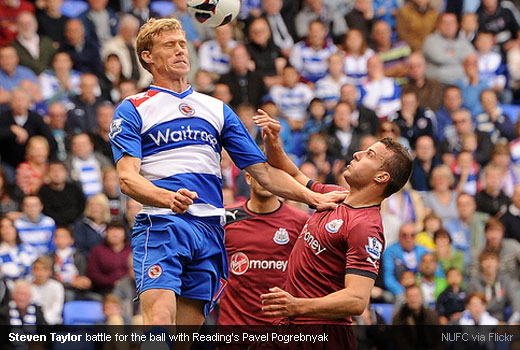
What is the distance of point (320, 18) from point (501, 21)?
3.23 metres

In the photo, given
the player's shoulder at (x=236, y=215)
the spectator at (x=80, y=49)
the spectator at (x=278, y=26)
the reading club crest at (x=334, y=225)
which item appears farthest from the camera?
the spectator at (x=278, y=26)

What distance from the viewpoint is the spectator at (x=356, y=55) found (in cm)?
1591

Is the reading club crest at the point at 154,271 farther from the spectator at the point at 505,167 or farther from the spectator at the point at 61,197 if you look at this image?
the spectator at the point at 505,167

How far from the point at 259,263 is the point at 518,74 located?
31.0ft

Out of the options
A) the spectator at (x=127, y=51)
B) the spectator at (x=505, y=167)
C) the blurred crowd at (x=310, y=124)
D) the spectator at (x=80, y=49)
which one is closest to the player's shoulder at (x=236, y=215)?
the blurred crowd at (x=310, y=124)

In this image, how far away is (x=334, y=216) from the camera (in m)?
7.20

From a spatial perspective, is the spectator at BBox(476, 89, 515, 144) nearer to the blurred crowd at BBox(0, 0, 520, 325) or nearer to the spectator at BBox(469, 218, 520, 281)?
the blurred crowd at BBox(0, 0, 520, 325)

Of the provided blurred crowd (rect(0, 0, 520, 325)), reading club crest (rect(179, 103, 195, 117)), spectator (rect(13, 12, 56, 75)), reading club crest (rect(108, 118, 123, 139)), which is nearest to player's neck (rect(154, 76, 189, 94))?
reading club crest (rect(179, 103, 195, 117))

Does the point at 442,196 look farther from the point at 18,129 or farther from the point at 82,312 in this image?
the point at 18,129

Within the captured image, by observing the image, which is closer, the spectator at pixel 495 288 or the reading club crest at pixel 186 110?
the reading club crest at pixel 186 110

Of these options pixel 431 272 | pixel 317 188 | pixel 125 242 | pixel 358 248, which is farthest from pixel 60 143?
pixel 358 248

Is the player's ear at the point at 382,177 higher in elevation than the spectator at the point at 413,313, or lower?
higher

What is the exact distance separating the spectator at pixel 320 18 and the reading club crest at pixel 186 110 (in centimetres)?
959

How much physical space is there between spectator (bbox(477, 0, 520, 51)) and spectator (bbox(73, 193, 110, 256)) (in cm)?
788
